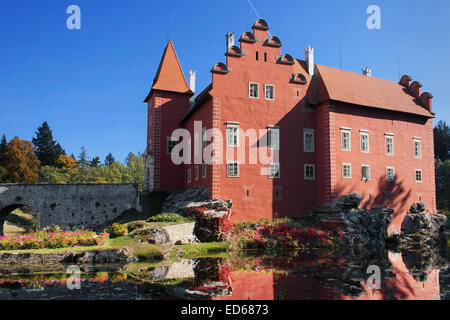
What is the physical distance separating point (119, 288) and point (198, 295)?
8.28 feet

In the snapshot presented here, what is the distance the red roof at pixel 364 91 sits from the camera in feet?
96.3

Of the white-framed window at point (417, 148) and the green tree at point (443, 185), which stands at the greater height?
the white-framed window at point (417, 148)

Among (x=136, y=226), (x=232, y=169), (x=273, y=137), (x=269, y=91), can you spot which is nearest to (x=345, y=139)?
(x=273, y=137)

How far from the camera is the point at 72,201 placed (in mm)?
31359

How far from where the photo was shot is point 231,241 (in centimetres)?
2255

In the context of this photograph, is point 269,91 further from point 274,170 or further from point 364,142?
point 364,142

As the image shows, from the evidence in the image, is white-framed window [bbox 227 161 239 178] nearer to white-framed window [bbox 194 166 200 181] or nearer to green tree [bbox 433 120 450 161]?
white-framed window [bbox 194 166 200 181]

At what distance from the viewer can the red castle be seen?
26.8 m

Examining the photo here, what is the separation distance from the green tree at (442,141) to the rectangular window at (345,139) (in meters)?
45.0

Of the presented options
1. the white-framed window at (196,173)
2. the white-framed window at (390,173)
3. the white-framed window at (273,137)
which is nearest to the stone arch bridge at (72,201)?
the white-framed window at (196,173)

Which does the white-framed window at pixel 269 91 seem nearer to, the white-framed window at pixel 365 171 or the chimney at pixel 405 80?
the white-framed window at pixel 365 171

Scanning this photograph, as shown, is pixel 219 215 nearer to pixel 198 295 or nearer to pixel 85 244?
pixel 85 244

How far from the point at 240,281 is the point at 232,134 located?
635 inches

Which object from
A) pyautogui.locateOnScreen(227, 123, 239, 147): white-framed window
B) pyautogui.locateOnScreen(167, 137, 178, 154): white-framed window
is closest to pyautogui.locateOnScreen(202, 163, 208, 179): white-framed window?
pyautogui.locateOnScreen(227, 123, 239, 147): white-framed window
